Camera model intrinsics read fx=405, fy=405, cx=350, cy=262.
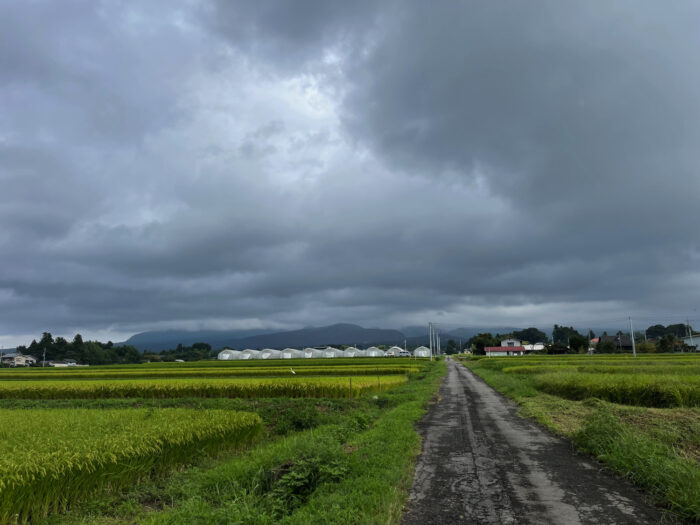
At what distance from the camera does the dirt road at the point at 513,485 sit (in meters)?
6.78

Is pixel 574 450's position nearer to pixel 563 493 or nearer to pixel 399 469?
pixel 563 493

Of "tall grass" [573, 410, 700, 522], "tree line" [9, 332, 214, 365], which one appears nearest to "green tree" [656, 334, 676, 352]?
"tall grass" [573, 410, 700, 522]

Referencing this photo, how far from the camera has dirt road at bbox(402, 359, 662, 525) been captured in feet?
22.2

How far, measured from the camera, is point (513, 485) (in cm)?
834

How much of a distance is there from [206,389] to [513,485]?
25.1m

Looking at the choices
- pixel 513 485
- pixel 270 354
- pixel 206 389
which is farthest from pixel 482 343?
pixel 513 485

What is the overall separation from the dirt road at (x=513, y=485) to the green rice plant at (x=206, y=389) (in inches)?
563

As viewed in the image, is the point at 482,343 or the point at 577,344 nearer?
the point at 577,344

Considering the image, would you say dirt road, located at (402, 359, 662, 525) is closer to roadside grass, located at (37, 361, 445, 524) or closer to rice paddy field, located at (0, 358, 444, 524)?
roadside grass, located at (37, 361, 445, 524)

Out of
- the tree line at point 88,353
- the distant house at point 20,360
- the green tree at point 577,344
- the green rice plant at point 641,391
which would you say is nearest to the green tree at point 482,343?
the green tree at point 577,344

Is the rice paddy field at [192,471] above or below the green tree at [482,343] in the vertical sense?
above

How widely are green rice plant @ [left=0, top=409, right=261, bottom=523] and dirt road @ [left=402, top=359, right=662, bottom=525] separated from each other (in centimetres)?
645

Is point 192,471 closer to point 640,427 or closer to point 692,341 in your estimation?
point 640,427

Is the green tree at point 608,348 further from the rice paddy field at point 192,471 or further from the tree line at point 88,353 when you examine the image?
the tree line at point 88,353
